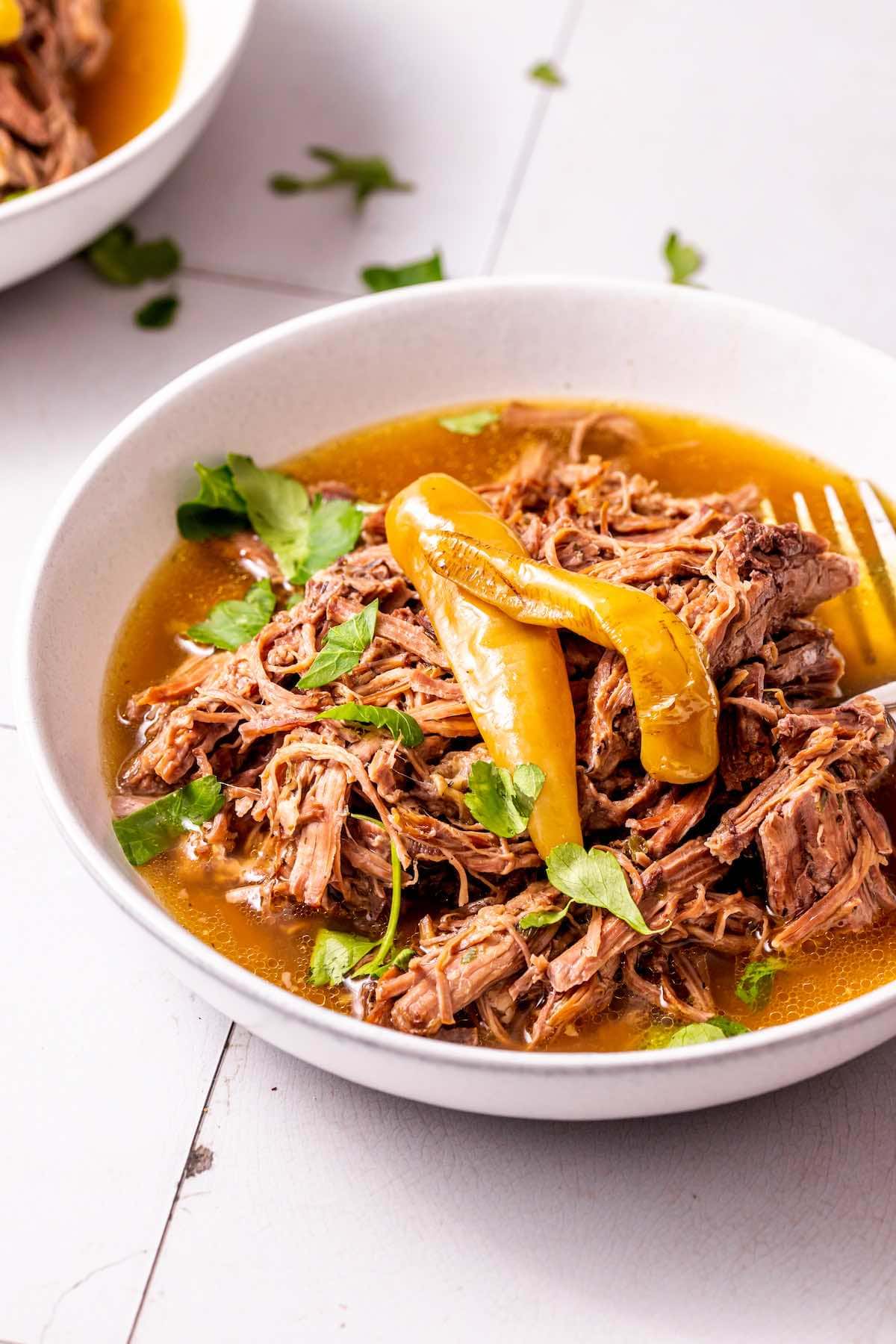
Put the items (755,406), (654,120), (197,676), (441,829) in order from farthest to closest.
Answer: (654,120) → (755,406) → (197,676) → (441,829)

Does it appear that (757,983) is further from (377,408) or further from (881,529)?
(377,408)

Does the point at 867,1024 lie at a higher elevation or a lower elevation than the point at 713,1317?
higher

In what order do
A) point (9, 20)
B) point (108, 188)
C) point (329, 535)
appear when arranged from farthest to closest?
point (9, 20) < point (108, 188) < point (329, 535)

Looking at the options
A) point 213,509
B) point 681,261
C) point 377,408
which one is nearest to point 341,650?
point 213,509

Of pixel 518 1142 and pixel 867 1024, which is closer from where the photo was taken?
pixel 867 1024

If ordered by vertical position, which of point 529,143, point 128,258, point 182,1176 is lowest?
point 182,1176

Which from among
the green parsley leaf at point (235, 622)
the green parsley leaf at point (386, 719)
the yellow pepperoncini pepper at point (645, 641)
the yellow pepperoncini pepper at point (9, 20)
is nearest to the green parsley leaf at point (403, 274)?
the yellow pepperoncini pepper at point (9, 20)

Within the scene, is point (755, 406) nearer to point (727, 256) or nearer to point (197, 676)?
point (727, 256)

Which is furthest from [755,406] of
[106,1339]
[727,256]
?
[106,1339]
